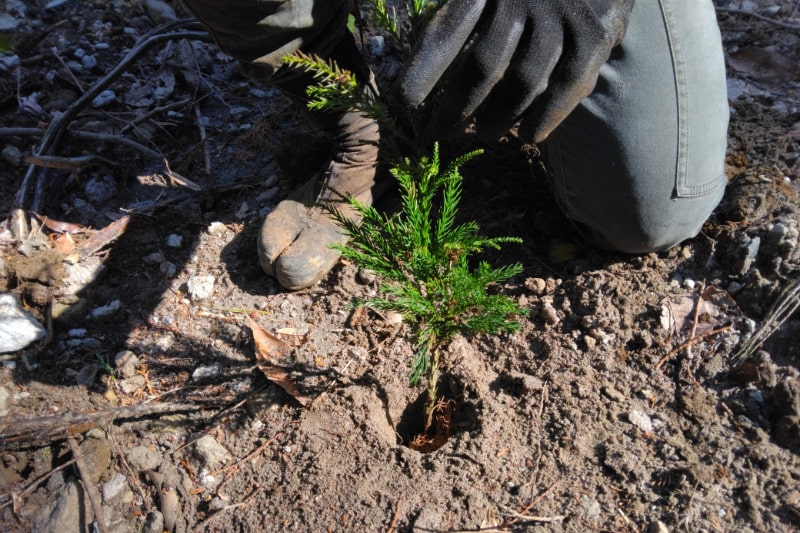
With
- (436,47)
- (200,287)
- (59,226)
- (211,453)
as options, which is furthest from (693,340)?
(59,226)

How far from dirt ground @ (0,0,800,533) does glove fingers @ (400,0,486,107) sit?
1143 mm

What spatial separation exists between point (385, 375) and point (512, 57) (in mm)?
1355

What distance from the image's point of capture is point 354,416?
230 cm

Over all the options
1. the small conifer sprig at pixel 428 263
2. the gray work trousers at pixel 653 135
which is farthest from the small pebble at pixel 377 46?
the small conifer sprig at pixel 428 263

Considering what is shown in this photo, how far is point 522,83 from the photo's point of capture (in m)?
1.77

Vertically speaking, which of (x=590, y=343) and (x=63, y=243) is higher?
(x=590, y=343)

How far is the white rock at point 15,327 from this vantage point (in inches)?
106

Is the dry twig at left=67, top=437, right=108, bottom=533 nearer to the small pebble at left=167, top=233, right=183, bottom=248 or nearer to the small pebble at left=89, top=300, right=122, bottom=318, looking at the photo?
the small pebble at left=89, top=300, right=122, bottom=318

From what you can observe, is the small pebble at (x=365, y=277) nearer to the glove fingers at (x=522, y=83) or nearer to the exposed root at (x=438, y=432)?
the exposed root at (x=438, y=432)

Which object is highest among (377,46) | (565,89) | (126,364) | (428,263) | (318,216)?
(565,89)

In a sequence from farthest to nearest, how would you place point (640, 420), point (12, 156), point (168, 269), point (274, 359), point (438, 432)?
point (12, 156) → point (168, 269) → point (274, 359) → point (438, 432) → point (640, 420)

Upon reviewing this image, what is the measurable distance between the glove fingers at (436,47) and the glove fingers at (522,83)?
0.67 ft

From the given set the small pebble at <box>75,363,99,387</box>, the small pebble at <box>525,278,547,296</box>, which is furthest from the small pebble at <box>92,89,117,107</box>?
the small pebble at <box>525,278,547,296</box>

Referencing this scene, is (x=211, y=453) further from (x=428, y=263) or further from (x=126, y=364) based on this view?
(x=428, y=263)
